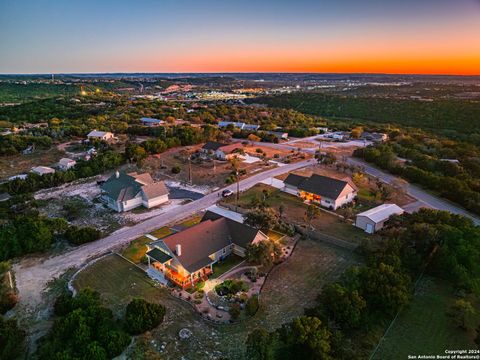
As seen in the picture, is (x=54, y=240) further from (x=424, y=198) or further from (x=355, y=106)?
(x=355, y=106)

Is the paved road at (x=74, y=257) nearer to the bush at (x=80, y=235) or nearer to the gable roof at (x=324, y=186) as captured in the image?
the bush at (x=80, y=235)

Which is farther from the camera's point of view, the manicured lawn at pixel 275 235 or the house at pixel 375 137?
the house at pixel 375 137

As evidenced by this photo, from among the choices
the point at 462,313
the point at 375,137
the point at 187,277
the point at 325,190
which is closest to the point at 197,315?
the point at 187,277

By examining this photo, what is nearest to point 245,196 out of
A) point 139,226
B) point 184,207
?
point 184,207

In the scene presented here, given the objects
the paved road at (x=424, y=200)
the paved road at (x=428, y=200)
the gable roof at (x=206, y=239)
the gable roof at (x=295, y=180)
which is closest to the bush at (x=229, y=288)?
the gable roof at (x=206, y=239)

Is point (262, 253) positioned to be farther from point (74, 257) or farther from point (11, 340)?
point (74, 257)

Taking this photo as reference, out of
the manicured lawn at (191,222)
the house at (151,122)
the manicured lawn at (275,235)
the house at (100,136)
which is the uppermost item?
the house at (151,122)
